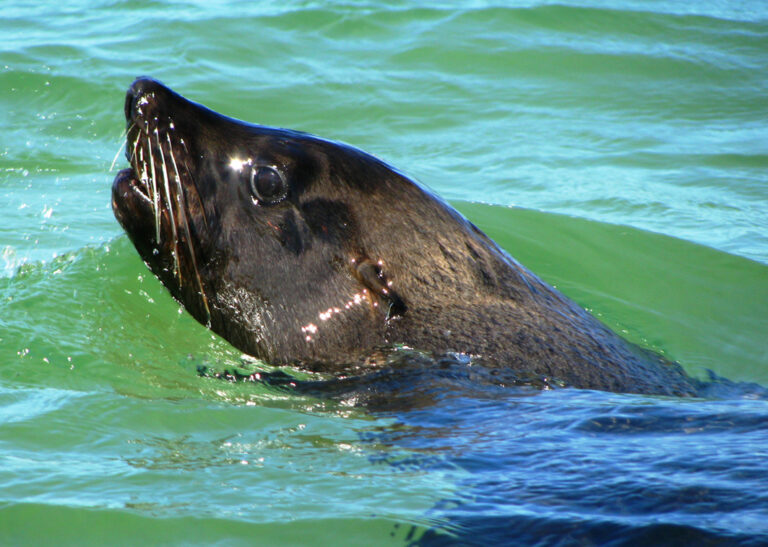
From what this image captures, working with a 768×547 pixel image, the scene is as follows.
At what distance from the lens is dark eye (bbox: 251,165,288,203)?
13.9ft

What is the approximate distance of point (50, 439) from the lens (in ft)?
12.2

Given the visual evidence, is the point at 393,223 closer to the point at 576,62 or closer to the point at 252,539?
the point at 252,539

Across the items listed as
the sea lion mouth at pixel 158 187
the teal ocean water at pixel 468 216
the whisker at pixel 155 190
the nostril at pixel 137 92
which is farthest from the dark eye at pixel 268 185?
the teal ocean water at pixel 468 216

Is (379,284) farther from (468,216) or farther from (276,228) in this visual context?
(468,216)

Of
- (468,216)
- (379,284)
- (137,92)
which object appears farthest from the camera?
(468,216)

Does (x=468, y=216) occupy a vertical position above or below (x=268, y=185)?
below

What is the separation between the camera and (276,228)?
13.9 feet

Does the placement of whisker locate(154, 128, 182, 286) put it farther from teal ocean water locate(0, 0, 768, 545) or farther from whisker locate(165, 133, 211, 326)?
teal ocean water locate(0, 0, 768, 545)

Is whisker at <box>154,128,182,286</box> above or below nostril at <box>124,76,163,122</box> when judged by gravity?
below

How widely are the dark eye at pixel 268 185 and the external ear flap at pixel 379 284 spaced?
43 cm

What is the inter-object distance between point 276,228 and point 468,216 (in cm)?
287

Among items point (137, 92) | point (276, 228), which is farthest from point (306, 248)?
point (137, 92)

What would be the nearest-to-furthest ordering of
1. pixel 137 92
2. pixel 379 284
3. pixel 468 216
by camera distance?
pixel 379 284
pixel 137 92
pixel 468 216

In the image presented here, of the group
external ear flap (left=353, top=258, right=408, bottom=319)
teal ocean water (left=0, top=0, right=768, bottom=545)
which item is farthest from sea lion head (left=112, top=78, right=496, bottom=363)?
teal ocean water (left=0, top=0, right=768, bottom=545)
